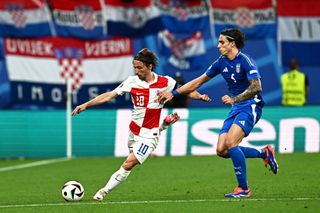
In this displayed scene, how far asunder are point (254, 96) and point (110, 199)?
2.37m

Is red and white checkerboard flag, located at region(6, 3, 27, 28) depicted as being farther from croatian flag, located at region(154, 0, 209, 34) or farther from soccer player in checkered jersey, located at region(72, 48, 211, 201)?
soccer player in checkered jersey, located at region(72, 48, 211, 201)

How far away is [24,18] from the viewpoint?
1017 inches

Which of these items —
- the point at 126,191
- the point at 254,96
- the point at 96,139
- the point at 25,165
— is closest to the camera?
the point at 254,96

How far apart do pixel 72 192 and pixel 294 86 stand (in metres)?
11.8

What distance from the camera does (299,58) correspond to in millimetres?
26547

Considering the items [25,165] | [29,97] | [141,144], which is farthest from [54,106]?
[141,144]

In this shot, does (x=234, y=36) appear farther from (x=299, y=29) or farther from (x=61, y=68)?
(x=61, y=68)

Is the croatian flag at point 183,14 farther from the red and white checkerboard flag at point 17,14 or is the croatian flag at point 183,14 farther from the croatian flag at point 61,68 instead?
the red and white checkerboard flag at point 17,14

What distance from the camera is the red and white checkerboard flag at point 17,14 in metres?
25.7

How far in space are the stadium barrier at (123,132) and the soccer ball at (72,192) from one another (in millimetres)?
9219

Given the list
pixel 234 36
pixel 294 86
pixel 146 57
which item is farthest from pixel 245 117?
pixel 294 86

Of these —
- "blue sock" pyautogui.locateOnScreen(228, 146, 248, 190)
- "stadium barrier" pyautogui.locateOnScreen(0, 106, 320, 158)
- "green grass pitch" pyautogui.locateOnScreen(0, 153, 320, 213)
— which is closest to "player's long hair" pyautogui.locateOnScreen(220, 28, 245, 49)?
"blue sock" pyautogui.locateOnScreen(228, 146, 248, 190)

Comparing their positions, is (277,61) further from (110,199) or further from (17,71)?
(110,199)

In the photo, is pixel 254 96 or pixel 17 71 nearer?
pixel 254 96
